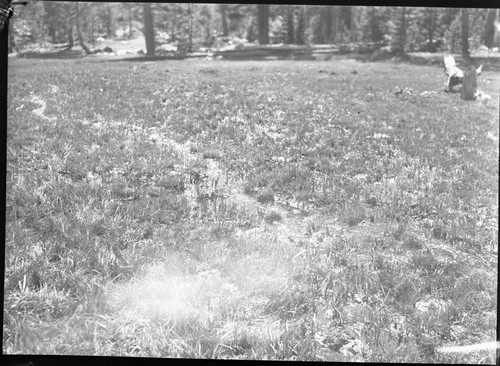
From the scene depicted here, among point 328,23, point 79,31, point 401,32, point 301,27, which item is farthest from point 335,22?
point 79,31

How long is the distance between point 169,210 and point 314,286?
3.29ft

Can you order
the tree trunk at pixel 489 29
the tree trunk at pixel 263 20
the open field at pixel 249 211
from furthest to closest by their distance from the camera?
the tree trunk at pixel 263 20
the tree trunk at pixel 489 29
the open field at pixel 249 211

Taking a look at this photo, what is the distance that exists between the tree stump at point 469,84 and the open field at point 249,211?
50 millimetres

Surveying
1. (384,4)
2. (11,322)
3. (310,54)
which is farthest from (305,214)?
(11,322)

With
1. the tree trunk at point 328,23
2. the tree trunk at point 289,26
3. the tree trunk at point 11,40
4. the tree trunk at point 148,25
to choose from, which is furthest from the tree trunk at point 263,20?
the tree trunk at point 11,40

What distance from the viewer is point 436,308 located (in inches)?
137

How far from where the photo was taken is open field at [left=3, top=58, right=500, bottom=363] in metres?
3.45

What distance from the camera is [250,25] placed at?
148 inches

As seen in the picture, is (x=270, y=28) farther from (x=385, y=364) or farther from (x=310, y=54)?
(x=385, y=364)

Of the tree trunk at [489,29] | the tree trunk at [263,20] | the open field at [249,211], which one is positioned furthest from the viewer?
the tree trunk at [263,20]

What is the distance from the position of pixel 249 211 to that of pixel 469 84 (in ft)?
5.34

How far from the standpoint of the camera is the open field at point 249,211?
345 centimetres

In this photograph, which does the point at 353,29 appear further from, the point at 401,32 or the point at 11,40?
the point at 11,40

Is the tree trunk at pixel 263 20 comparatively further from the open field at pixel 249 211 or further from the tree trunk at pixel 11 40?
the tree trunk at pixel 11 40
